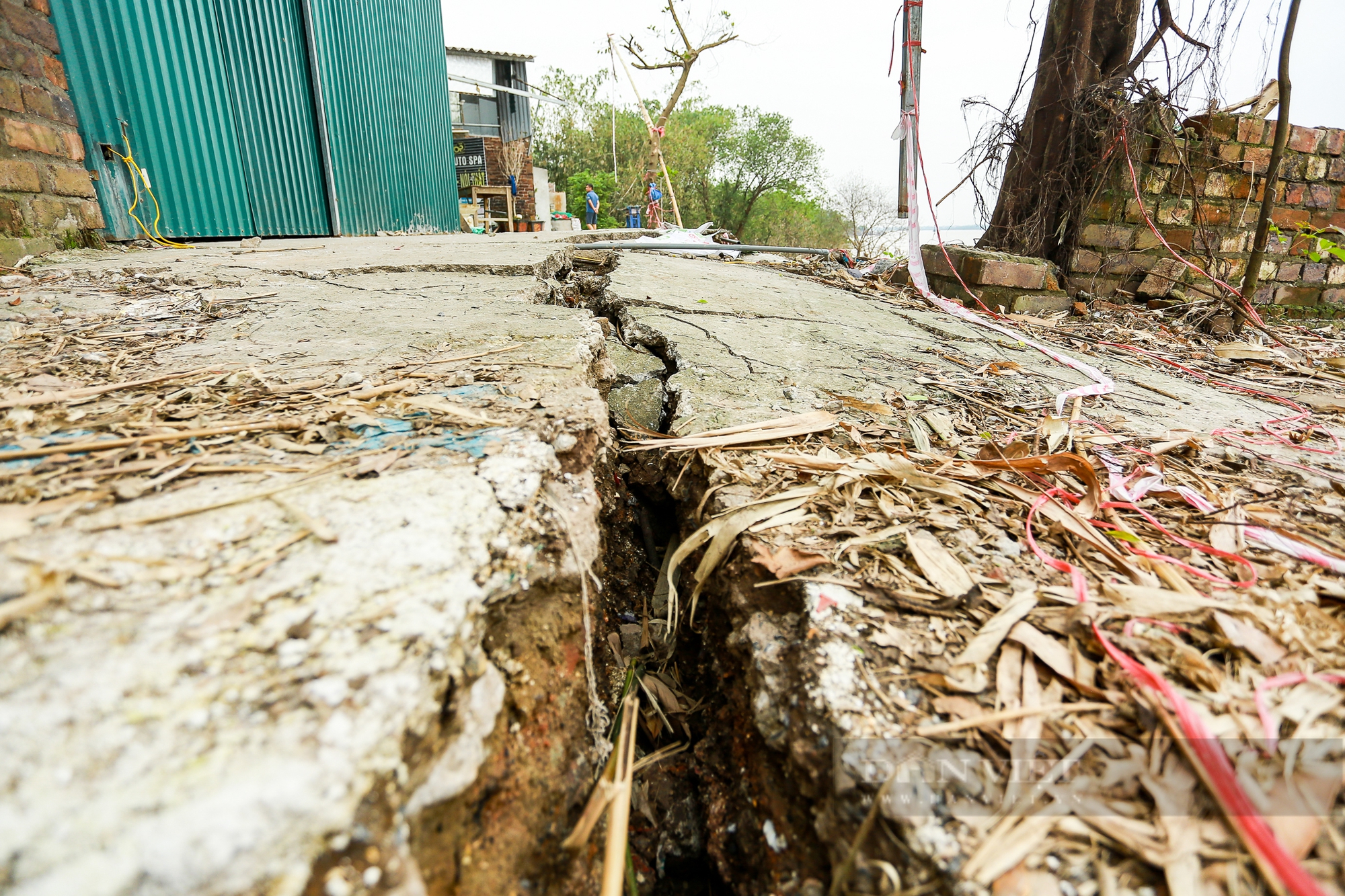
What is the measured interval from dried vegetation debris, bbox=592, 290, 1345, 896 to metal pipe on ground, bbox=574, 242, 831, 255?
2928 mm

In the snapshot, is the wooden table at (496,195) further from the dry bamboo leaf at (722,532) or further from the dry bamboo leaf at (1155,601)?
the dry bamboo leaf at (1155,601)

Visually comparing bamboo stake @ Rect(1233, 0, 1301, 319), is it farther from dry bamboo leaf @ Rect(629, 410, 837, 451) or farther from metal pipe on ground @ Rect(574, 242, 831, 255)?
dry bamboo leaf @ Rect(629, 410, 837, 451)

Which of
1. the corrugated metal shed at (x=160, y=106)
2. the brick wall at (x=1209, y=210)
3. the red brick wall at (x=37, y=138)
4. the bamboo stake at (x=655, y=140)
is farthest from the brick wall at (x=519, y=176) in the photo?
the brick wall at (x=1209, y=210)

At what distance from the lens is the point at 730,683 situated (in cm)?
88

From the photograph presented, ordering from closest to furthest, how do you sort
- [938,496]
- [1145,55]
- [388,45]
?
[938,496] → [1145,55] → [388,45]

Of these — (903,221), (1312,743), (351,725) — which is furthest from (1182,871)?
(903,221)

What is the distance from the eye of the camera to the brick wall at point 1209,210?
332 centimetres

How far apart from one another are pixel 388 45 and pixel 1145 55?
6.54 m

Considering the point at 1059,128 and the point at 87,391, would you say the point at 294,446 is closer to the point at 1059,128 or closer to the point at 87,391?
the point at 87,391

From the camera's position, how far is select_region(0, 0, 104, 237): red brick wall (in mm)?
2479

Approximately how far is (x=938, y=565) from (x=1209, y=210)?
394 cm

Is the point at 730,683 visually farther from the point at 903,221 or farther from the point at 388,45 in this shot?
the point at 388,45

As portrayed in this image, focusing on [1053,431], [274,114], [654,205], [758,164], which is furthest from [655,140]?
[758,164]


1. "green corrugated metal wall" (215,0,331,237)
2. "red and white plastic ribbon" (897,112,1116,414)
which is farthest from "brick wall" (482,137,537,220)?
"red and white plastic ribbon" (897,112,1116,414)
